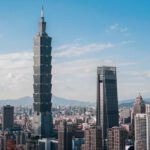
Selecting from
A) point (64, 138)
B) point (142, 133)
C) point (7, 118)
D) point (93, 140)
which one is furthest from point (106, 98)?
point (142, 133)

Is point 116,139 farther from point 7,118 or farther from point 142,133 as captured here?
point 7,118

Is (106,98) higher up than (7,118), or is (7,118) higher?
(106,98)

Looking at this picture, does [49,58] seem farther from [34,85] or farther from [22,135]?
[22,135]

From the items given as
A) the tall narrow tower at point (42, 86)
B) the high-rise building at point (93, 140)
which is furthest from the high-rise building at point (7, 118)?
the high-rise building at point (93, 140)

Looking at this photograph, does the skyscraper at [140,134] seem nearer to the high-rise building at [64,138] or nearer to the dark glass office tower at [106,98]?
the high-rise building at [64,138]

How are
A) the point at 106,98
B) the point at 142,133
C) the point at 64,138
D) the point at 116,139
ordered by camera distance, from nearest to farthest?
1. the point at 116,139
2. the point at 142,133
3. the point at 64,138
4. the point at 106,98

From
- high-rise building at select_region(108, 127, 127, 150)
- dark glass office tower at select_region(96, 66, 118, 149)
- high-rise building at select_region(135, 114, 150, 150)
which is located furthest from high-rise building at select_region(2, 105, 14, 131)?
high-rise building at select_region(108, 127, 127, 150)

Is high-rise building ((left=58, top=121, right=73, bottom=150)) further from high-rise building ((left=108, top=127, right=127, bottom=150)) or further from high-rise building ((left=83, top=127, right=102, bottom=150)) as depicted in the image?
high-rise building ((left=108, top=127, right=127, bottom=150))
